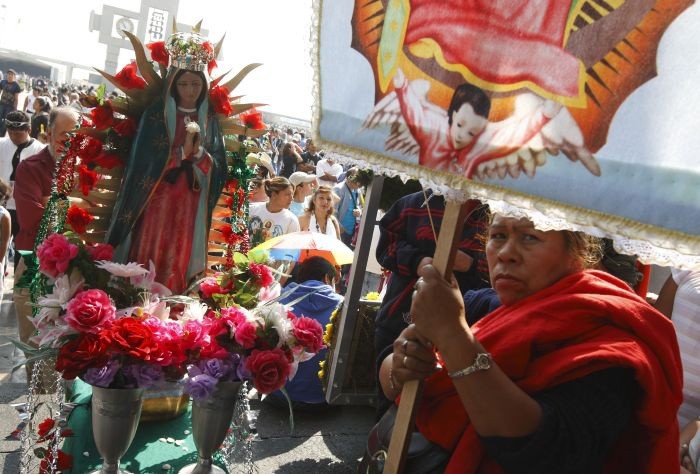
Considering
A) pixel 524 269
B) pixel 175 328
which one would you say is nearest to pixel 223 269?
pixel 175 328

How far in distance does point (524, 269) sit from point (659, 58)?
55 cm

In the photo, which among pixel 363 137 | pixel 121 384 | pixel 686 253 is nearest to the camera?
pixel 686 253

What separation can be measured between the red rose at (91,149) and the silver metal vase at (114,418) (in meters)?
1.14

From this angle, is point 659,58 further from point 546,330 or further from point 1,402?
point 1,402

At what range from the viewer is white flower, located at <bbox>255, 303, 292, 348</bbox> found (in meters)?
2.54

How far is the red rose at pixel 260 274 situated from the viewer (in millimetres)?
2762

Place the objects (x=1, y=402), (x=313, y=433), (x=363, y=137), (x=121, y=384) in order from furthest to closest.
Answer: (x=313, y=433)
(x=1, y=402)
(x=121, y=384)
(x=363, y=137)

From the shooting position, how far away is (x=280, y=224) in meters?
5.94

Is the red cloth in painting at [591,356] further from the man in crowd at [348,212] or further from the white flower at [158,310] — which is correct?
the man in crowd at [348,212]

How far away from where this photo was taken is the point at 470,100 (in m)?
1.15

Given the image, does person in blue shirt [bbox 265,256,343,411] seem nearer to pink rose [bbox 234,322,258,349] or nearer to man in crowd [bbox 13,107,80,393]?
man in crowd [bbox 13,107,80,393]

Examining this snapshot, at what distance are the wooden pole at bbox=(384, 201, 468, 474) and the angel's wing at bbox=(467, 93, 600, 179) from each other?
102mm

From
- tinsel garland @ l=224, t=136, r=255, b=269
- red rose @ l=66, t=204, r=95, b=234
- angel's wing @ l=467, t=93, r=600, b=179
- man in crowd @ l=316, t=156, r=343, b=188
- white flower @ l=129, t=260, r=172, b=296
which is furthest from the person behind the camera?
man in crowd @ l=316, t=156, r=343, b=188

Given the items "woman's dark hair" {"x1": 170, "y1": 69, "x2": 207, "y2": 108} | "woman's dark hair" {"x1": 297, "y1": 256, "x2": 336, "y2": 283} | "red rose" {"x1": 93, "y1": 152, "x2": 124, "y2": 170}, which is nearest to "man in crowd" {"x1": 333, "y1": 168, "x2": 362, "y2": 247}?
"woman's dark hair" {"x1": 297, "y1": 256, "x2": 336, "y2": 283}
